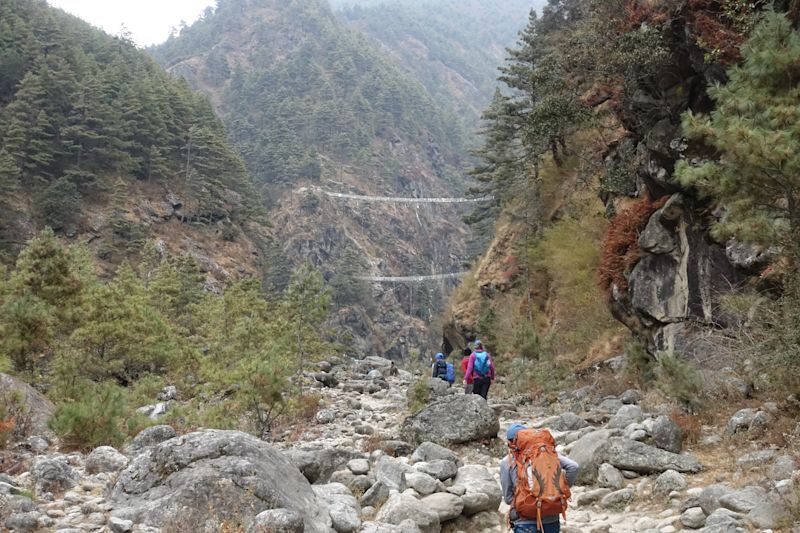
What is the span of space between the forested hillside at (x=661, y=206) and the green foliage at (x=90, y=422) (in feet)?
34.2

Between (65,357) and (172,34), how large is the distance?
167785mm

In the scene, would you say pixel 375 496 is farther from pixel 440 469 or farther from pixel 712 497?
pixel 712 497

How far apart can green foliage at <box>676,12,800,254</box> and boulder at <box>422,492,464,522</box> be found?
19.1 ft

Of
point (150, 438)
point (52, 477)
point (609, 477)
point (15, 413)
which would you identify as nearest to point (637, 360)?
point (609, 477)

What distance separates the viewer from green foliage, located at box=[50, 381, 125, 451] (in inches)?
396

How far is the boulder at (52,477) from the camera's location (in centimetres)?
698

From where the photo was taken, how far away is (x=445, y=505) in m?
7.84

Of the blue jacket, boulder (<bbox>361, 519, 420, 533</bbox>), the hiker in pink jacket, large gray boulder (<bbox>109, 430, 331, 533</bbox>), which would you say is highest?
the blue jacket

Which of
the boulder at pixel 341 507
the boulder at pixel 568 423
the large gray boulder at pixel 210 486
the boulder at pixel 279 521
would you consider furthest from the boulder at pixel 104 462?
the boulder at pixel 568 423

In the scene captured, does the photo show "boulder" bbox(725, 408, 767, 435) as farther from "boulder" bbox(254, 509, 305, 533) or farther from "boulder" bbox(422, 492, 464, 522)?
"boulder" bbox(254, 509, 305, 533)

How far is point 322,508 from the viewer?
268 inches

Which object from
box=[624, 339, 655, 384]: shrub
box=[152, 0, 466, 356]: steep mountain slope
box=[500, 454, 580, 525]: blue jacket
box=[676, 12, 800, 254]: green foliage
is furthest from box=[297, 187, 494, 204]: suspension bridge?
box=[500, 454, 580, 525]: blue jacket

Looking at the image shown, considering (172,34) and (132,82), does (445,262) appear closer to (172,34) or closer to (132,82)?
(132,82)

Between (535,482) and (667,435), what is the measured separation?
5307mm
